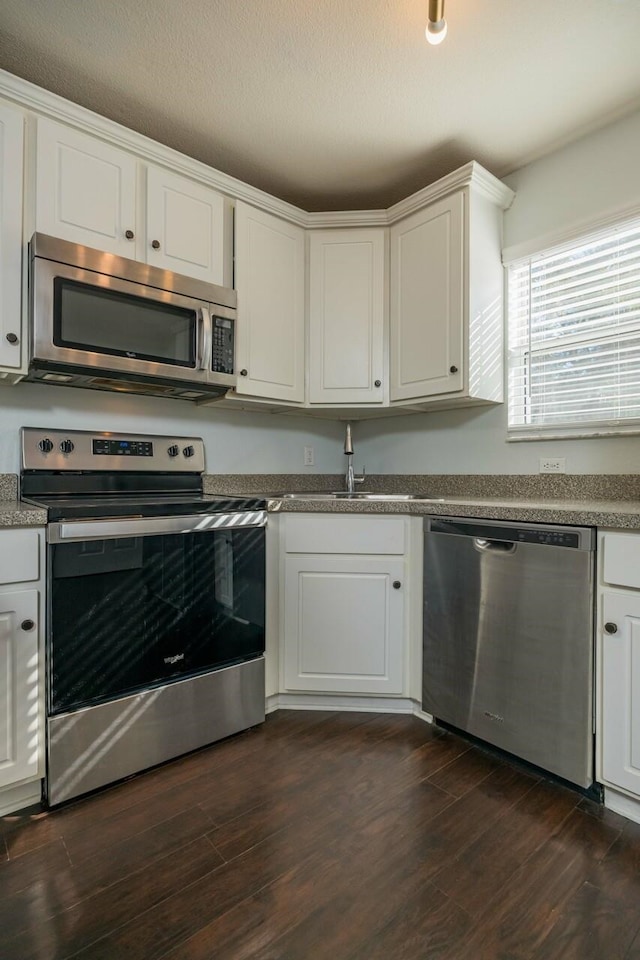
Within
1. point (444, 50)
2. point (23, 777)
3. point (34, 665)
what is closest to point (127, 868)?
point (23, 777)

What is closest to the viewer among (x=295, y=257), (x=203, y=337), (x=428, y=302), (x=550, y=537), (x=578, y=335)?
(x=550, y=537)

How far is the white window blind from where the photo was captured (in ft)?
6.64

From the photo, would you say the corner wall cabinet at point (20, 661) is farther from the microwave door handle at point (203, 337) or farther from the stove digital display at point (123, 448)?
the microwave door handle at point (203, 337)

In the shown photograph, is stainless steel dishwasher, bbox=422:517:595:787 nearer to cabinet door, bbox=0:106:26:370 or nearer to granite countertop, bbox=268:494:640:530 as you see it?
granite countertop, bbox=268:494:640:530

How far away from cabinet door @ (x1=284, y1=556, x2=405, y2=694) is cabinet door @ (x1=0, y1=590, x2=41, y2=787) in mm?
951

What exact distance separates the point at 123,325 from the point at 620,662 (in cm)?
199

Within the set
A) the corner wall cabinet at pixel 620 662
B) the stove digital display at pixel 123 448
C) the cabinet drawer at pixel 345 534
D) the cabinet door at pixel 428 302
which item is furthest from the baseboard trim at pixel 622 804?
the stove digital display at pixel 123 448

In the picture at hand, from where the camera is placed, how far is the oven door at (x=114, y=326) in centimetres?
171

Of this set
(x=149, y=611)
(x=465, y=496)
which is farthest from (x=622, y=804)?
(x=149, y=611)

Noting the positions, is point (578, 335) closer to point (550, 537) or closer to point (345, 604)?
point (550, 537)

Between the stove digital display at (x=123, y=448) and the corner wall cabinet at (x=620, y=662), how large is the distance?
5.80 feet

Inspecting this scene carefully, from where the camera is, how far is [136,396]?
2254 mm

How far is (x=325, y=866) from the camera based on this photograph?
50.5 inches

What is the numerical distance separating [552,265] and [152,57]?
5.77ft
